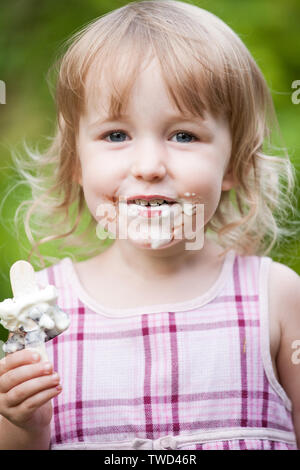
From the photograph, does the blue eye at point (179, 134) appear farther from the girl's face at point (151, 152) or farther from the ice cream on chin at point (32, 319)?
the ice cream on chin at point (32, 319)

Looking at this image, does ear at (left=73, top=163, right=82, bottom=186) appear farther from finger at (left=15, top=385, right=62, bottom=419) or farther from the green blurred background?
the green blurred background

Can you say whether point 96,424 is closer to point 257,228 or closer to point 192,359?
point 192,359

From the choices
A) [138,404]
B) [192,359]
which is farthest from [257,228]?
[138,404]

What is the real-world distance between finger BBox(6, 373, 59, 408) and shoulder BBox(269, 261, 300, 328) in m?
0.51

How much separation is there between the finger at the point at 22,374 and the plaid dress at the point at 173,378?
0.77 ft

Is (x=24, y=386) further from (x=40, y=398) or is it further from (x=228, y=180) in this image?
(x=228, y=180)

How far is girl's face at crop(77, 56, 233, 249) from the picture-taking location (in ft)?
4.08

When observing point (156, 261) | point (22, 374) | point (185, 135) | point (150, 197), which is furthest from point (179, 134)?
point (22, 374)

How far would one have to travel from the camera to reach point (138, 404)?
1345 mm

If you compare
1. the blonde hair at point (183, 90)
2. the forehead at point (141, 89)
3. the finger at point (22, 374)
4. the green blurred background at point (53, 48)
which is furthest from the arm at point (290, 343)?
the green blurred background at point (53, 48)

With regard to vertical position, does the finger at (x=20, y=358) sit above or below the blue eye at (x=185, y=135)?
below

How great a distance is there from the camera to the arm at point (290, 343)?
1.41 m

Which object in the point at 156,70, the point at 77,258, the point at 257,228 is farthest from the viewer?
the point at 77,258

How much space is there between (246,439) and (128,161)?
564 mm
